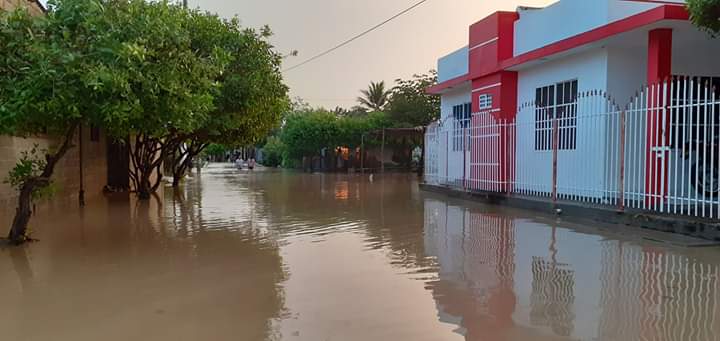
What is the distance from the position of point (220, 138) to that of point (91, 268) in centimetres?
A: 1105

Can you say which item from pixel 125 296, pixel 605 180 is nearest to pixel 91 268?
pixel 125 296

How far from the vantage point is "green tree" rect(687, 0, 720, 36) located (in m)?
8.31

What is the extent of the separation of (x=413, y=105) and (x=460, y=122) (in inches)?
665

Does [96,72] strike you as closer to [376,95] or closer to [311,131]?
[311,131]

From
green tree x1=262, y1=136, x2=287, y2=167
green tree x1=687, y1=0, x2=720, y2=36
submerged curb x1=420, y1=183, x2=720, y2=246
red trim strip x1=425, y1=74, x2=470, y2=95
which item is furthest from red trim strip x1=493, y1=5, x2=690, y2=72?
green tree x1=262, y1=136, x2=287, y2=167

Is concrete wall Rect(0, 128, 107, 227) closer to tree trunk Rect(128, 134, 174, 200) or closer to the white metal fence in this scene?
tree trunk Rect(128, 134, 174, 200)

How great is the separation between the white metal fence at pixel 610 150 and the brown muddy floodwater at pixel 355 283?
111 centimetres

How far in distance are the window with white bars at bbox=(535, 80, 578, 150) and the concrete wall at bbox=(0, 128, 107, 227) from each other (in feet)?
31.3

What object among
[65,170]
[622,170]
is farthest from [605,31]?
[65,170]

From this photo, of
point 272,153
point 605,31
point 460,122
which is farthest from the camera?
point 272,153

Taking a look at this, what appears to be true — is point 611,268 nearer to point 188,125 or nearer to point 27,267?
point 188,125

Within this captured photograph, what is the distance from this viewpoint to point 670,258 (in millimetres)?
6996

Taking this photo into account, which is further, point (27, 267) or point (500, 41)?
point (500, 41)

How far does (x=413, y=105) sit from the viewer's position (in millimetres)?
34469
